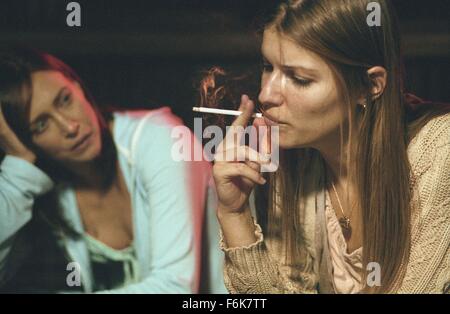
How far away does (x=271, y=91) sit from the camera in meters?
2.79

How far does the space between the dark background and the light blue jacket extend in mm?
125

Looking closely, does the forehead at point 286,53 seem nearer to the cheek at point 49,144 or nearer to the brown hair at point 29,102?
the brown hair at point 29,102

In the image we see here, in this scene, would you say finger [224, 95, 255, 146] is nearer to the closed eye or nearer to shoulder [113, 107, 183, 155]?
shoulder [113, 107, 183, 155]

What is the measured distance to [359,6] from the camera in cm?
271

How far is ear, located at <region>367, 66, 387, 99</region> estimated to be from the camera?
2742mm

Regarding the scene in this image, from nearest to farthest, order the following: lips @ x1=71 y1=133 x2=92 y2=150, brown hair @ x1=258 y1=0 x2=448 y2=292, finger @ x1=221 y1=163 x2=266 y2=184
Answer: brown hair @ x1=258 y1=0 x2=448 y2=292 < finger @ x1=221 y1=163 x2=266 y2=184 < lips @ x1=71 y1=133 x2=92 y2=150


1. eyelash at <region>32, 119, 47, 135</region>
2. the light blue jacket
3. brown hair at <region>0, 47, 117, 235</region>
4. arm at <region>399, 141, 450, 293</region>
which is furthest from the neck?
eyelash at <region>32, 119, 47, 135</region>

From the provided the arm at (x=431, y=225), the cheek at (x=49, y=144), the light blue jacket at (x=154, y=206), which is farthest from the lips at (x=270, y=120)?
the cheek at (x=49, y=144)

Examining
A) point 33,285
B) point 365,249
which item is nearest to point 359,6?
point 365,249

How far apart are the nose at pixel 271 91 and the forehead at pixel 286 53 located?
0.05 m

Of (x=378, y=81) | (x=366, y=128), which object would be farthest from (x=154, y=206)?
(x=378, y=81)

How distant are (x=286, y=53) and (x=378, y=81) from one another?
336 millimetres

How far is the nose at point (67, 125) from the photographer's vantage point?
2896mm

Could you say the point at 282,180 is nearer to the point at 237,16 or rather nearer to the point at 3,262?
the point at 237,16
